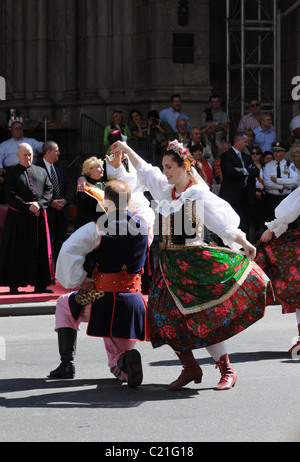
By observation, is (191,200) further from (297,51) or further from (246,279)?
(297,51)

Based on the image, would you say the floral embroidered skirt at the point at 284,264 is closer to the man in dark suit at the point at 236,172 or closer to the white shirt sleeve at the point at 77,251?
the white shirt sleeve at the point at 77,251

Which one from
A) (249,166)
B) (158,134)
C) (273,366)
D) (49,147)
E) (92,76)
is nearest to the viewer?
(273,366)

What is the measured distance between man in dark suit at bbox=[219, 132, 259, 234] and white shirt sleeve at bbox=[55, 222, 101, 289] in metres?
8.00

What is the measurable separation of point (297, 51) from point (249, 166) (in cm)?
697

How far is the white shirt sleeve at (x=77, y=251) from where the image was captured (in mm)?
7797

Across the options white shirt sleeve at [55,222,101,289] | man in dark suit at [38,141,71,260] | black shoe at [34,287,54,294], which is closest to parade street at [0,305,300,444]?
white shirt sleeve at [55,222,101,289]

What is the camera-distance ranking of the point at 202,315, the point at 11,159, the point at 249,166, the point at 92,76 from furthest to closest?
the point at 92,76 → the point at 11,159 → the point at 249,166 → the point at 202,315

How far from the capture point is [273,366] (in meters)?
8.73

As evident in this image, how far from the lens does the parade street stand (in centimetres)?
649

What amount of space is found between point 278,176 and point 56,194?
4.05m

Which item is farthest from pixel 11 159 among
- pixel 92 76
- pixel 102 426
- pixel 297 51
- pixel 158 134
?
pixel 102 426

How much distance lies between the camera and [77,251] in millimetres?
7816

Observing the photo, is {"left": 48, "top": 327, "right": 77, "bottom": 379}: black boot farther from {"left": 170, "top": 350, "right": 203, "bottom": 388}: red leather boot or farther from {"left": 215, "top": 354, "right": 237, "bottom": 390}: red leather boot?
{"left": 215, "top": 354, "right": 237, "bottom": 390}: red leather boot

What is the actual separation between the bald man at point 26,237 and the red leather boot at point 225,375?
225 inches
